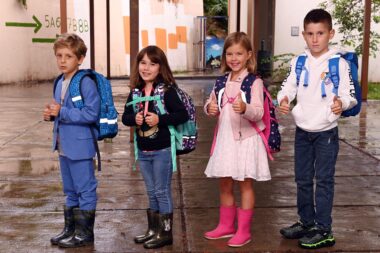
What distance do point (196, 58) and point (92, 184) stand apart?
25734mm

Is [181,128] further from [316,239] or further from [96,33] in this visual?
[96,33]

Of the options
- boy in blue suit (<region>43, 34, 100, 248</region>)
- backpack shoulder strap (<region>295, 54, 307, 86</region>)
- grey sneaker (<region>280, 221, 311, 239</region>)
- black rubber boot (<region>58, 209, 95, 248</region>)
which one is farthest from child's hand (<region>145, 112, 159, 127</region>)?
grey sneaker (<region>280, 221, 311, 239</region>)

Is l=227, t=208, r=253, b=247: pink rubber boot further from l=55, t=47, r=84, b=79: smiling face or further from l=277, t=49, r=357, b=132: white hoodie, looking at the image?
l=55, t=47, r=84, b=79: smiling face

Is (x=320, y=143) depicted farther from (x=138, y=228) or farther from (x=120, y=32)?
(x=120, y=32)

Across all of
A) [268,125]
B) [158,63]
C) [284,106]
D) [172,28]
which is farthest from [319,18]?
[172,28]

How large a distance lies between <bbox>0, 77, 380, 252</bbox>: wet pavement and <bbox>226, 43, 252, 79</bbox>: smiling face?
1.32 meters

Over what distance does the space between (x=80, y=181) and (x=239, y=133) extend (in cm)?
122

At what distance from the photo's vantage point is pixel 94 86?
473cm

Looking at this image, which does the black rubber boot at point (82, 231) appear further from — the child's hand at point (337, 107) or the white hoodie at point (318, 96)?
the child's hand at point (337, 107)

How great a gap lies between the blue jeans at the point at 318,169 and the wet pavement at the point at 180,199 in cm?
28

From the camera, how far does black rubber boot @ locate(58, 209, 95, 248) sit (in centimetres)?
482

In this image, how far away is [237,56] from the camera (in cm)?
476

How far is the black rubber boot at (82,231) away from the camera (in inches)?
190

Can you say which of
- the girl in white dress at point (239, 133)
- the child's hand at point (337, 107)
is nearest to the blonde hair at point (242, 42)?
the girl in white dress at point (239, 133)
